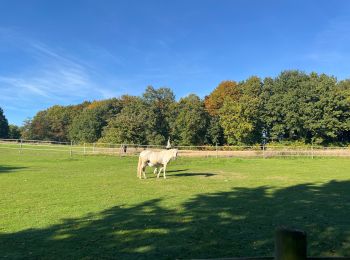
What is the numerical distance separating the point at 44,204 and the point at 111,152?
28.5 m

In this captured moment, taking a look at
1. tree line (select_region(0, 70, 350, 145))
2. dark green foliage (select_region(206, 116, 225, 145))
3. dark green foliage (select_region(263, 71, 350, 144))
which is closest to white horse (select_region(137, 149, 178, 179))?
tree line (select_region(0, 70, 350, 145))

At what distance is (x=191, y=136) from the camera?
69.5 metres

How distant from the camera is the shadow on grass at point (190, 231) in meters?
5.86

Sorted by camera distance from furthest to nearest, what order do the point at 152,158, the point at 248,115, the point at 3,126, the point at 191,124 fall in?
1. the point at 3,126
2. the point at 191,124
3. the point at 248,115
4. the point at 152,158

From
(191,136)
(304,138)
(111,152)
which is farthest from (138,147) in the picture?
(304,138)

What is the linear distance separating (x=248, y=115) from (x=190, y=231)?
56824 mm

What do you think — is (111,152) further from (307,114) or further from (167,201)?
(307,114)

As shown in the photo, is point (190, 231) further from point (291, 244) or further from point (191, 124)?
point (191, 124)

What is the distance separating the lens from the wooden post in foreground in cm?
217

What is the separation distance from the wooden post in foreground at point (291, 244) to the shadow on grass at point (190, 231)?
11.8 ft

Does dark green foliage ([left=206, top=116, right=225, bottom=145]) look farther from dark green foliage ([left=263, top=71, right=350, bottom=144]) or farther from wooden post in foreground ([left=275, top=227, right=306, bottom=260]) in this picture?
wooden post in foreground ([left=275, top=227, right=306, bottom=260])

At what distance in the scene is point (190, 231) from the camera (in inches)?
278

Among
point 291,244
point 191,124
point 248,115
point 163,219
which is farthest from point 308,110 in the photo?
point 291,244

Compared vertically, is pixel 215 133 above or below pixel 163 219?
above
